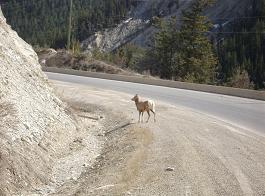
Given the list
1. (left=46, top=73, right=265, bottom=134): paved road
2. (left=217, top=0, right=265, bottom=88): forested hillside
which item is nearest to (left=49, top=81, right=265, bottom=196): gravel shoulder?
(left=46, top=73, right=265, bottom=134): paved road

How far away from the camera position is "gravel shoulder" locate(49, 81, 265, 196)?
30.5 feet

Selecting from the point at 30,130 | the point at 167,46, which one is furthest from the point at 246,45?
the point at 30,130

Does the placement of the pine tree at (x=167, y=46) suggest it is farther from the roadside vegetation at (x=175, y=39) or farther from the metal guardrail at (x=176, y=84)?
the metal guardrail at (x=176, y=84)

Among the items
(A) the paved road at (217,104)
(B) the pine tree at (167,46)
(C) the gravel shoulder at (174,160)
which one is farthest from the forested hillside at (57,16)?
(C) the gravel shoulder at (174,160)

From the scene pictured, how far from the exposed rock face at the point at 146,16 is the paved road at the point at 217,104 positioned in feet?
292

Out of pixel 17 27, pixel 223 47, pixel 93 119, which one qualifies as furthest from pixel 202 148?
pixel 17 27

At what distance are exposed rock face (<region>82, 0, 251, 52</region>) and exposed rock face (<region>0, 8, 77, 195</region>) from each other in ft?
336

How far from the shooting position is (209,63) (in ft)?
186

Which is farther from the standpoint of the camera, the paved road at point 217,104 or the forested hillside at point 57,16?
the forested hillside at point 57,16

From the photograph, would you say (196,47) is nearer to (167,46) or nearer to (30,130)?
(167,46)

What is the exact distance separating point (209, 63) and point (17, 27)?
99.7 m

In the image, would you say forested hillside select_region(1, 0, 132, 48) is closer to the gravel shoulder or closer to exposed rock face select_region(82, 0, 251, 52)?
exposed rock face select_region(82, 0, 251, 52)

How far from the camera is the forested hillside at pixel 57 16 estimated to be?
145750 millimetres

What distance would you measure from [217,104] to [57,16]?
458 ft
